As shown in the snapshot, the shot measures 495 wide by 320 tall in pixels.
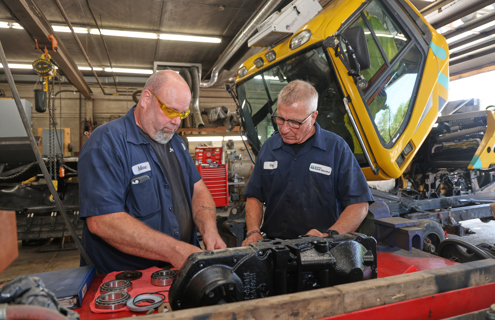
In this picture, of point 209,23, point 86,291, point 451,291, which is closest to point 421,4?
point 209,23

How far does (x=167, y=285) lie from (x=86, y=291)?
12.0 inches

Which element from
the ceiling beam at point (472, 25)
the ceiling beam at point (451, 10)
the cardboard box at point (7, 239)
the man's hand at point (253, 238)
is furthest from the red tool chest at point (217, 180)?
the cardboard box at point (7, 239)

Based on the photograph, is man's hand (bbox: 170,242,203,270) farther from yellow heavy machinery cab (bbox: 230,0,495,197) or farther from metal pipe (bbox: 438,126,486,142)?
metal pipe (bbox: 438,126,486,142)

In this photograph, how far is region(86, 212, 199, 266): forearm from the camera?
4.71ft

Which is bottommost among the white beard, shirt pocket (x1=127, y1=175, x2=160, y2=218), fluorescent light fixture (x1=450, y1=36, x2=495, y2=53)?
shirt pocket (x1=127, y1=175, x2=160, y2=218)

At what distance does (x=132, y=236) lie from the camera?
4.86 feet

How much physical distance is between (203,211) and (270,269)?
3.67ft

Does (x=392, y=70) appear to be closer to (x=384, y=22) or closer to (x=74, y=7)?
(x=384, y=22)

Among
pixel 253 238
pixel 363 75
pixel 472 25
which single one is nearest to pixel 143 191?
pixel 253 238

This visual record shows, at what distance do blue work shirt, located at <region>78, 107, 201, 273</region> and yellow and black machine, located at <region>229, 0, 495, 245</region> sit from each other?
1684mm

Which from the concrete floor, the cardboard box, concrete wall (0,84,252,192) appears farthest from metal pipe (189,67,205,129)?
the cardboard box

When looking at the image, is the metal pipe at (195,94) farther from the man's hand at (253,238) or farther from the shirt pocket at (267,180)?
the man's hand at (253,238)

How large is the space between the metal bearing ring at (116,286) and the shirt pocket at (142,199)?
0.47m

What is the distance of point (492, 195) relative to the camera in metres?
4.78
